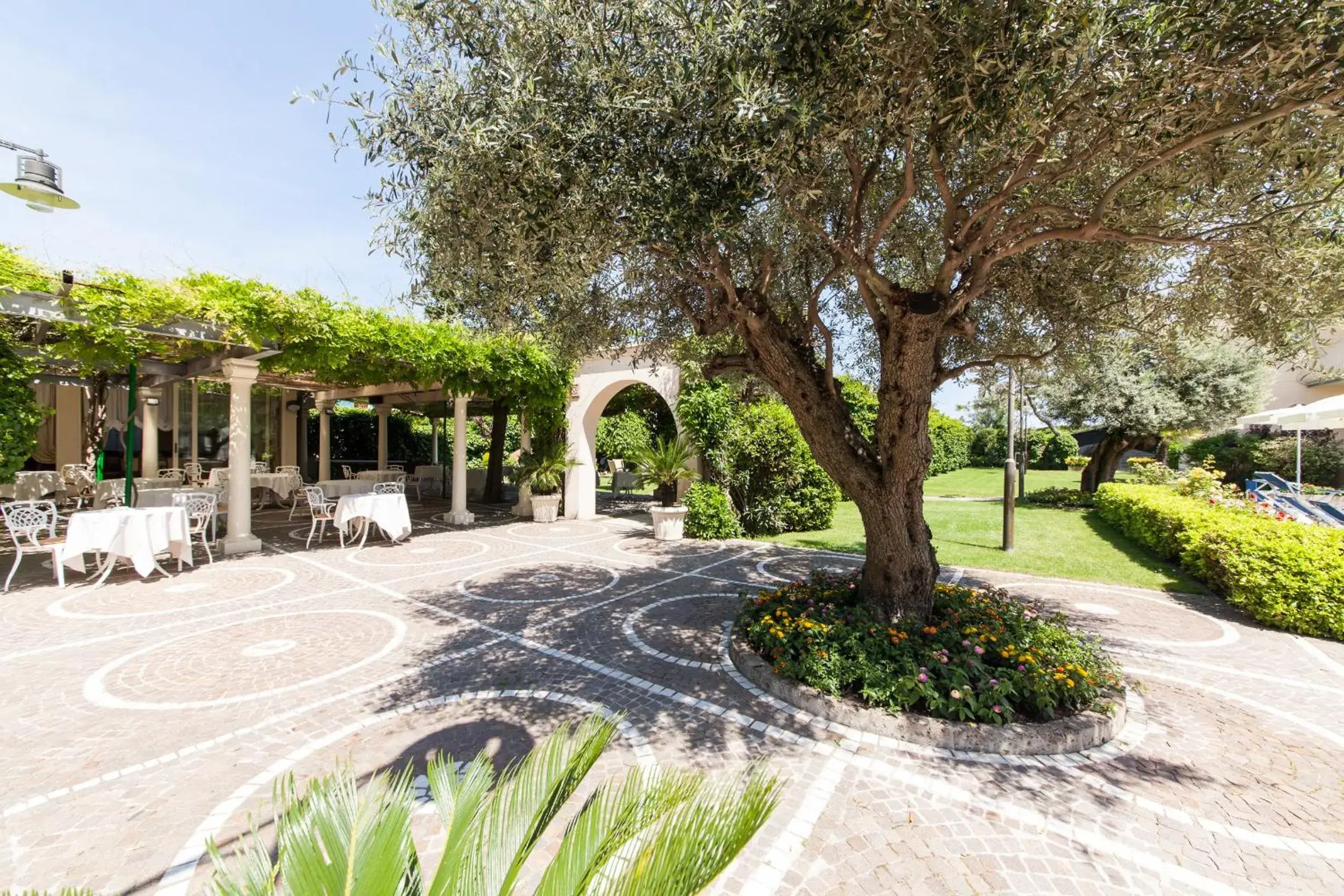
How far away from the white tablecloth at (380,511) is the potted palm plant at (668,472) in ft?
14.7

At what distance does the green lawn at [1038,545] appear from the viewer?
8.07 m

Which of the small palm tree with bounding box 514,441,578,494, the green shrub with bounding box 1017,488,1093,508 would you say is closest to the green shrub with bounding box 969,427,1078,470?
the green shrub with bounding box 1017,488,1093,508

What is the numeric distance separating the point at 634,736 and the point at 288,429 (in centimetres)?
1926

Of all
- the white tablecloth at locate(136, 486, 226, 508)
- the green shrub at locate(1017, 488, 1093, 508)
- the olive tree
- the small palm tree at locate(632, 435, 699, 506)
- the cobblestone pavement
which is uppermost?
the olive tree

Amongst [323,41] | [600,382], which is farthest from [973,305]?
[600,382]

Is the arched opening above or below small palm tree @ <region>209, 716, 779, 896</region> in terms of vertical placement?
above

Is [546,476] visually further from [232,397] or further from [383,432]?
[383,432]

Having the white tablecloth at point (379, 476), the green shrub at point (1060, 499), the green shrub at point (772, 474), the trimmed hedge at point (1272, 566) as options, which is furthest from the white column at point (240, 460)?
the green shrub at point (1060, 499)

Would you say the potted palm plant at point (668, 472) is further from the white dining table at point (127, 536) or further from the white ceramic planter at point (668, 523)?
the white dining table at point (127, 536)

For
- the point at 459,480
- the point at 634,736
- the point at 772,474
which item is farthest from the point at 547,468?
the point at 634,736

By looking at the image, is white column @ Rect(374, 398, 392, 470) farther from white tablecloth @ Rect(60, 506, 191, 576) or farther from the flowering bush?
the flowering bush

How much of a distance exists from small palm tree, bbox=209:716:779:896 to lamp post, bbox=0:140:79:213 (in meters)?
8.06

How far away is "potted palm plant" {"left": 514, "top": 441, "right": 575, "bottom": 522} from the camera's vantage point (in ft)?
42.1

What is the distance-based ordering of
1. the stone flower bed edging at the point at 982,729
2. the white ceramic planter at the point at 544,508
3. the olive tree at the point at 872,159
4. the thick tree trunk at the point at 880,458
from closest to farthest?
the olive tree at the point at 872,159 → the stone flower bed edging at the point at 982,729 → the thick tree trunk at the point at 880,458 → the white ceramic planter at the point at 544,508
